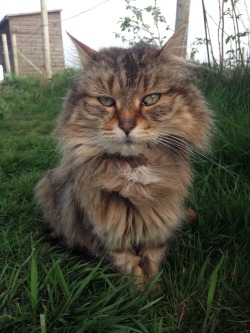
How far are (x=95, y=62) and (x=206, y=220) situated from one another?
3.57 feet

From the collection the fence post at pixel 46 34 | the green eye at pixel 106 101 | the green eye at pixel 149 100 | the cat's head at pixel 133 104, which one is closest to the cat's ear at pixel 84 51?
the cat's head at pixel 133 104

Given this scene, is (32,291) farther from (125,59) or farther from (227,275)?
(125,59)

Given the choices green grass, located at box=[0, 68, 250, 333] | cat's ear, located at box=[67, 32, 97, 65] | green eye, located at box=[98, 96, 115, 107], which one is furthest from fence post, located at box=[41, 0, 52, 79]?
green eye, located at box=[98, 96, 115, 107]

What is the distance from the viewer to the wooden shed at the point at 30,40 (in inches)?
459

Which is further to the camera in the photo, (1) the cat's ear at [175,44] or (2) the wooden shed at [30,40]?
(2) the wooden shed at [30,40]

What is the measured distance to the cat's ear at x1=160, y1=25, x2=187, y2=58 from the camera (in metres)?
1.57

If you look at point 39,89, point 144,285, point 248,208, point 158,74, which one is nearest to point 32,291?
point 144,285

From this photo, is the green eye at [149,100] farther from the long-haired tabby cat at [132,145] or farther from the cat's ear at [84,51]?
the cat's ear at [84,51]

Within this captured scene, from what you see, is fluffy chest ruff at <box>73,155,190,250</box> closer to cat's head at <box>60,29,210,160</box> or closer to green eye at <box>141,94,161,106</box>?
cat's head at <box>60,29,210,160</box>

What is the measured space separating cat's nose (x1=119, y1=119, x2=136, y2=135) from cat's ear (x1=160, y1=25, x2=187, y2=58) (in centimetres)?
44

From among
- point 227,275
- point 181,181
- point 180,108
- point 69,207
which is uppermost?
point 180,108

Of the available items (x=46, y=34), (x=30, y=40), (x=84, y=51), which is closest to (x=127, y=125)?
(x=84, y=51)

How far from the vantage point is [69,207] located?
5.70ft

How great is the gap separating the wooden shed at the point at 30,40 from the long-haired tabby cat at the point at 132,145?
34.5 feet
